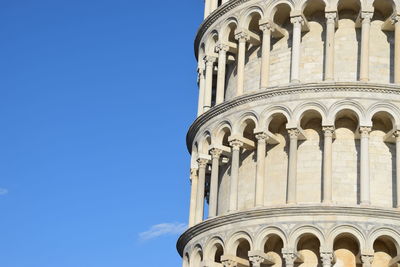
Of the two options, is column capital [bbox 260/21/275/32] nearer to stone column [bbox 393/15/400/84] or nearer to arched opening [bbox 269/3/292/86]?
arched opening [bbox 269/3/292/86]

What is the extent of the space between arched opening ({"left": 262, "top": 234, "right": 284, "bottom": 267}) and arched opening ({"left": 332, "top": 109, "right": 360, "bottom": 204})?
2.37 m

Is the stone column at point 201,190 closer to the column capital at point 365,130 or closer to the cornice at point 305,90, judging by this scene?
the cornice at point 305,90

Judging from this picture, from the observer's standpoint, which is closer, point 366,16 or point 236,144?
point 366,16

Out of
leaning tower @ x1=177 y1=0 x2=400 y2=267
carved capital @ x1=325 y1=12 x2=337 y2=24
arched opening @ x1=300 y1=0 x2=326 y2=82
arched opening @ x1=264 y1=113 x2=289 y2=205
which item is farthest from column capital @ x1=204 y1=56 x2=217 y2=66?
carved capital @ x1=325 y1=12 x2=337 y2=24

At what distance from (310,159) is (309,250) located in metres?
3.23

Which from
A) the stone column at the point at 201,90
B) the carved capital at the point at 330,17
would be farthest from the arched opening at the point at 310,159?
the stone column at the point at 201,90

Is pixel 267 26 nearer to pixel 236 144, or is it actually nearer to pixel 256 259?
pixel 236 144

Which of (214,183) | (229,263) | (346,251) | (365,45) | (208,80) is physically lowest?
(229,263)

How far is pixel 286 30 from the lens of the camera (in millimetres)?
34031

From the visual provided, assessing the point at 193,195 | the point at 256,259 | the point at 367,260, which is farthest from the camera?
the point at 193,195

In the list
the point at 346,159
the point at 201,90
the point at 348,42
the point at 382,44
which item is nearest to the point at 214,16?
the point at 201,90

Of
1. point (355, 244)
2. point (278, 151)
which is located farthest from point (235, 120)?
point (355, 244)

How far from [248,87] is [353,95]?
4.79 meters

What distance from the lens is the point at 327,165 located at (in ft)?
98.6
